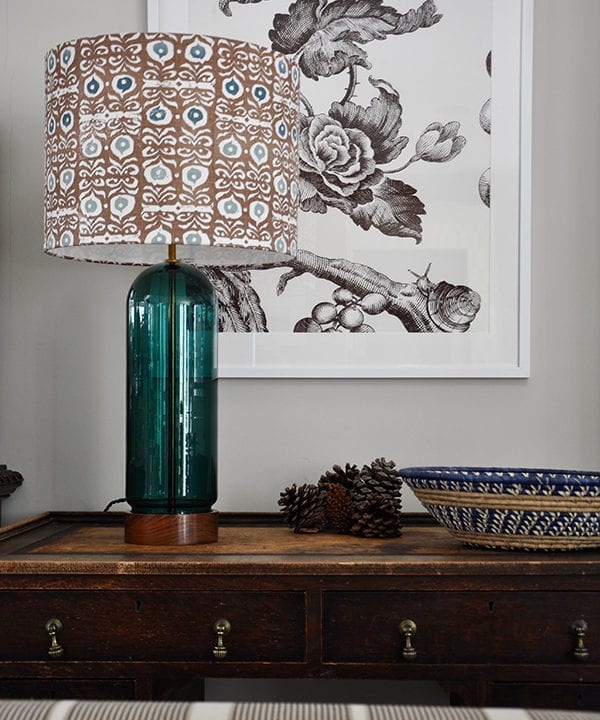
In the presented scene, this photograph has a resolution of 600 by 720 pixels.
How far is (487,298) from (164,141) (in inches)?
31.2

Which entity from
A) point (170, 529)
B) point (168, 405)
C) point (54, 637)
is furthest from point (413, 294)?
point (54, 637)

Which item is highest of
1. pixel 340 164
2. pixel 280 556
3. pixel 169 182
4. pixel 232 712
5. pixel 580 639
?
pixel 340 164

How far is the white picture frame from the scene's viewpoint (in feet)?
6.29

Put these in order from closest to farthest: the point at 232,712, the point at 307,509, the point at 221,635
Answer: the point at 232,712, the point at 221,635, the point at 307,509

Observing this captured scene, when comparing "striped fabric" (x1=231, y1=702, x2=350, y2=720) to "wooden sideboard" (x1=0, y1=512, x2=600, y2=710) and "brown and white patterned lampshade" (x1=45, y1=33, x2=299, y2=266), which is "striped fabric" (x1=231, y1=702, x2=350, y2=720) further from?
"brown and white patterned lampshade" (x1=45, y1=33, x2=299, y2=266)

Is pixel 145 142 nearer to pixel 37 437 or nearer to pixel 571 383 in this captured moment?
pixel 37 437

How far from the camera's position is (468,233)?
6.32 feet

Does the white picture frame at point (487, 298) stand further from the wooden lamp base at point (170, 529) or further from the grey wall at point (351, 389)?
the wooden lamp base at point (170, 529)

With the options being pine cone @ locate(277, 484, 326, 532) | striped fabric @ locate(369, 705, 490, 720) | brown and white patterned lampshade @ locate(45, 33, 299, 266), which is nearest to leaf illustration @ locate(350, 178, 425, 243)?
brown and white patterned lampshade @ locate(45, 33, 299, 266)

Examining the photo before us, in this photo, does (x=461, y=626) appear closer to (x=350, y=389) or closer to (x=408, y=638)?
(x=408, y=638)

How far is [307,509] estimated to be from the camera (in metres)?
1.68

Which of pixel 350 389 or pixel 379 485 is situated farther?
pixel 350 389

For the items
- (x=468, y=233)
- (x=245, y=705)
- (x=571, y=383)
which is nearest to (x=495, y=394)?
(x=571, y=383)

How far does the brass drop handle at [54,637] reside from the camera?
141cm
